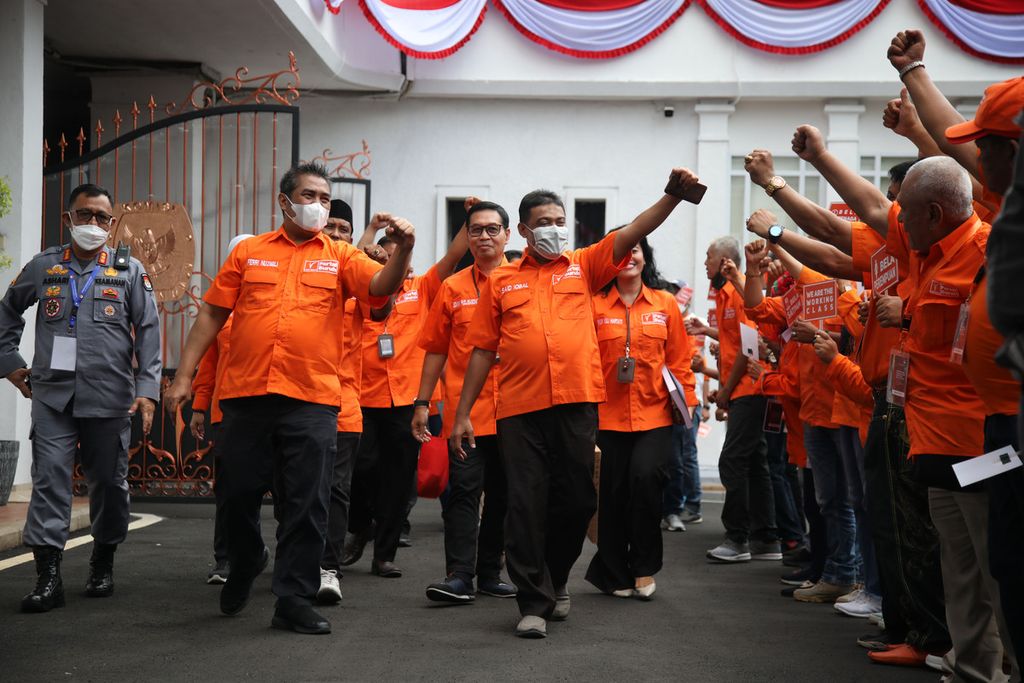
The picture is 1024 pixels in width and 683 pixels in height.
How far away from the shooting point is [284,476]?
19.9 feet

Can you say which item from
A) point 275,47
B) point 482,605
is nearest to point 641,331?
point 482,605

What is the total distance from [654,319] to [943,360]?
3252 millimetres

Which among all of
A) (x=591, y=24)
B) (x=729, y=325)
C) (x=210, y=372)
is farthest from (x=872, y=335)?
(x=591, y=24)

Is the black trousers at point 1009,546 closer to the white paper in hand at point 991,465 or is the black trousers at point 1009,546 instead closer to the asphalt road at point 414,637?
the white paper in hand at point 991,465

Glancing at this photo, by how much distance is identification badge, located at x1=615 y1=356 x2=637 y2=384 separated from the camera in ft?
24.1

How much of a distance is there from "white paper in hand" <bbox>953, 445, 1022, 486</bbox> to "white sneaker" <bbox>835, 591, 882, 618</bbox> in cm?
303

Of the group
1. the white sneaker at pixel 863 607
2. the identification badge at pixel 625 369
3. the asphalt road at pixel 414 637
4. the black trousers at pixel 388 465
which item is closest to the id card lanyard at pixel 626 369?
the identification badge at pixel 625 369

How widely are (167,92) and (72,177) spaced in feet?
8.75

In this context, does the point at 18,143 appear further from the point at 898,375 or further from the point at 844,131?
the point at 844,131

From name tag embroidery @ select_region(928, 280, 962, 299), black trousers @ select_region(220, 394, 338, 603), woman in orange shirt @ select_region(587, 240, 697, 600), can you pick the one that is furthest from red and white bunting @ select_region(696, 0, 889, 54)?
name tag embroidery @ select_region(928, 280, 962, 299)

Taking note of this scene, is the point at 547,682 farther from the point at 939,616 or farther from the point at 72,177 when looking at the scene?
the point at 72,177

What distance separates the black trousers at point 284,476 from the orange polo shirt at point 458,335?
1370 mm

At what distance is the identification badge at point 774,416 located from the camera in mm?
8570

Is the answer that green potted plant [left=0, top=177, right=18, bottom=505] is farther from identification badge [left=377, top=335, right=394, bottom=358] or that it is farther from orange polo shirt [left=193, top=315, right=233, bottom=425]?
identification badge [left=377, top=335, right=394, bottom=358]
